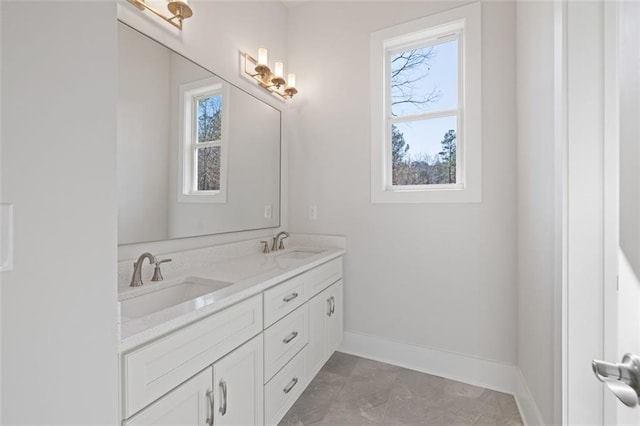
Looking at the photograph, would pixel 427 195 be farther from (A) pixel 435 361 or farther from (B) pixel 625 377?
(B) pixel 625 377

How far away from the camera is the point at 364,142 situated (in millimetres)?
2287

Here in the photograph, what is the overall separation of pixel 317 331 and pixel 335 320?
0.31m

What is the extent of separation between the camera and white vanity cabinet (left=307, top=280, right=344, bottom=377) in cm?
182

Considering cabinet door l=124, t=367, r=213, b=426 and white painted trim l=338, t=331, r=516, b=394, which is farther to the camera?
white painted trim l=338, t=331, r=516, b=394

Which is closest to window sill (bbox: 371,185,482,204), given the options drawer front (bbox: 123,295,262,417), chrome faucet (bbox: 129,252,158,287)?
drawer front (bbox: 123,295,262,417)

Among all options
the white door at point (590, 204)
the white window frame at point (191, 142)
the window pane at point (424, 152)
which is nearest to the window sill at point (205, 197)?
the white window frame at point (191, 142)

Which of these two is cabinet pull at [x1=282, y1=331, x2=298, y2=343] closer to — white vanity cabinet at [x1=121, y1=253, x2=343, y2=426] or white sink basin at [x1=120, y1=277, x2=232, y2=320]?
white vanity cabinet at [x1=121, y1=253, x2=343, y2=426]

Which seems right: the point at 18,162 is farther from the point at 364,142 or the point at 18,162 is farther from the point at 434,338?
the point at 434,338

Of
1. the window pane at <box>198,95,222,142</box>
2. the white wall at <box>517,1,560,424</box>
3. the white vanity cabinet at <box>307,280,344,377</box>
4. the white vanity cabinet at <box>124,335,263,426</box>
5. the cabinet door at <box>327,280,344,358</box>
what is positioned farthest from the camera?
the cabinet door at <box>327,280,344,358</box>

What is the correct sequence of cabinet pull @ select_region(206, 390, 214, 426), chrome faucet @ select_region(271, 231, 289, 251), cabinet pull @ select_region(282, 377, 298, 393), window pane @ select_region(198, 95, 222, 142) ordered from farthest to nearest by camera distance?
chrome faucet @ select_region(271, 231, 289, 251) < window pane @ select_region(198, 95, 222, 142) < cabinet pull @ select_region(282, 377, 298, 393) < cabinet pull @ select_region(206, 390, 214, 426)

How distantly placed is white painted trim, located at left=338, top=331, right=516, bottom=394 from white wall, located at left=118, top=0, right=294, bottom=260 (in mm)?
1179

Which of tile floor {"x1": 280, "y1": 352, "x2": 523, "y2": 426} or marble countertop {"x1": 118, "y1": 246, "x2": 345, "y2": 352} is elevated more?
marble countertop {"x1": 118, "y1": 246, "x2": 345, "y2": 352}

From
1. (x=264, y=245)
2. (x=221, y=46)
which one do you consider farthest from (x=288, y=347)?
(x=221, y=46)

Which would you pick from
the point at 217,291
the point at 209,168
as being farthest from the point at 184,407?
the point at 209,168
